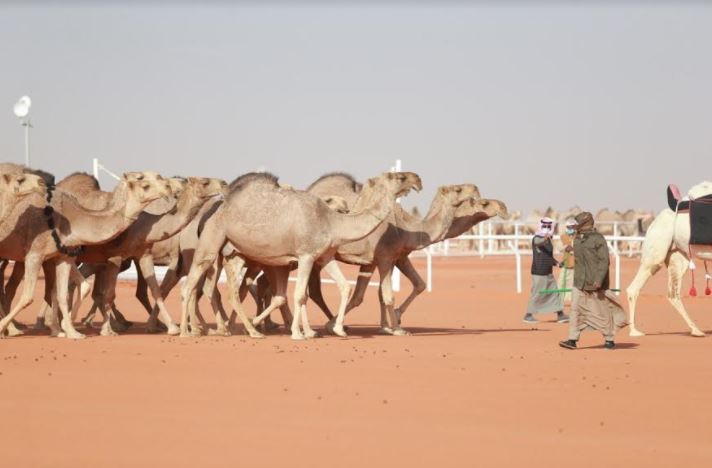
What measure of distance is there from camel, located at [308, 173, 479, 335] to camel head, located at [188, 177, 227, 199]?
183cm

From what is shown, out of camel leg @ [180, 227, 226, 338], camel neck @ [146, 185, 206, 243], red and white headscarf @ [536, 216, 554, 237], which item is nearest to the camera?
camel leg @ [180, 227, 226, 338]

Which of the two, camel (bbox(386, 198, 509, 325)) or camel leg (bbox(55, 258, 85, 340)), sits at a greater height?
camel (bbox(386, 198, 509, 325))

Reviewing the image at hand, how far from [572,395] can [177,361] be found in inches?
166

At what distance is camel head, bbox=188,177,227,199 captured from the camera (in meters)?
16.8

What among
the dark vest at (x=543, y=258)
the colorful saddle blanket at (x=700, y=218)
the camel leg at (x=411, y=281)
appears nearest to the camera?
the colorful saddle blanket at (x=700, y=218)

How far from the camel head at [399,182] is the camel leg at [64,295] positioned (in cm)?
410

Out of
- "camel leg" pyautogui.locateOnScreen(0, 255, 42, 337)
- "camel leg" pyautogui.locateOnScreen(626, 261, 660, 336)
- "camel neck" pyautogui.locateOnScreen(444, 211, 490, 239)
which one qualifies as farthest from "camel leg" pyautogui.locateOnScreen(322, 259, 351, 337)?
"camel leg" pyautogui.locateOnScreen(626, 261, 660, 336)

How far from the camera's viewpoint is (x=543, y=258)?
69.1ft

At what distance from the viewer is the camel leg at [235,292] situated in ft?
53.3

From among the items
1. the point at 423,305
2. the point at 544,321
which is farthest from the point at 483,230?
the point at 544,321

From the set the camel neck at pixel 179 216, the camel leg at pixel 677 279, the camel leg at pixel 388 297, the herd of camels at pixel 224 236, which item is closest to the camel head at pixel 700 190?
the herd of camels at pixel 224 236

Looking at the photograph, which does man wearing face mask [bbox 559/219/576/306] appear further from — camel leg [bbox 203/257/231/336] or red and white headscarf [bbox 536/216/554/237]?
camel leg [bbox 203/257/231/336]

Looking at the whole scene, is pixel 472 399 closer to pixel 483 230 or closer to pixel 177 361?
pixel 177 361

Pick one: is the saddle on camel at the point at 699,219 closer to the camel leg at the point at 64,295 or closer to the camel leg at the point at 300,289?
the camel leg at the point at 300,289
